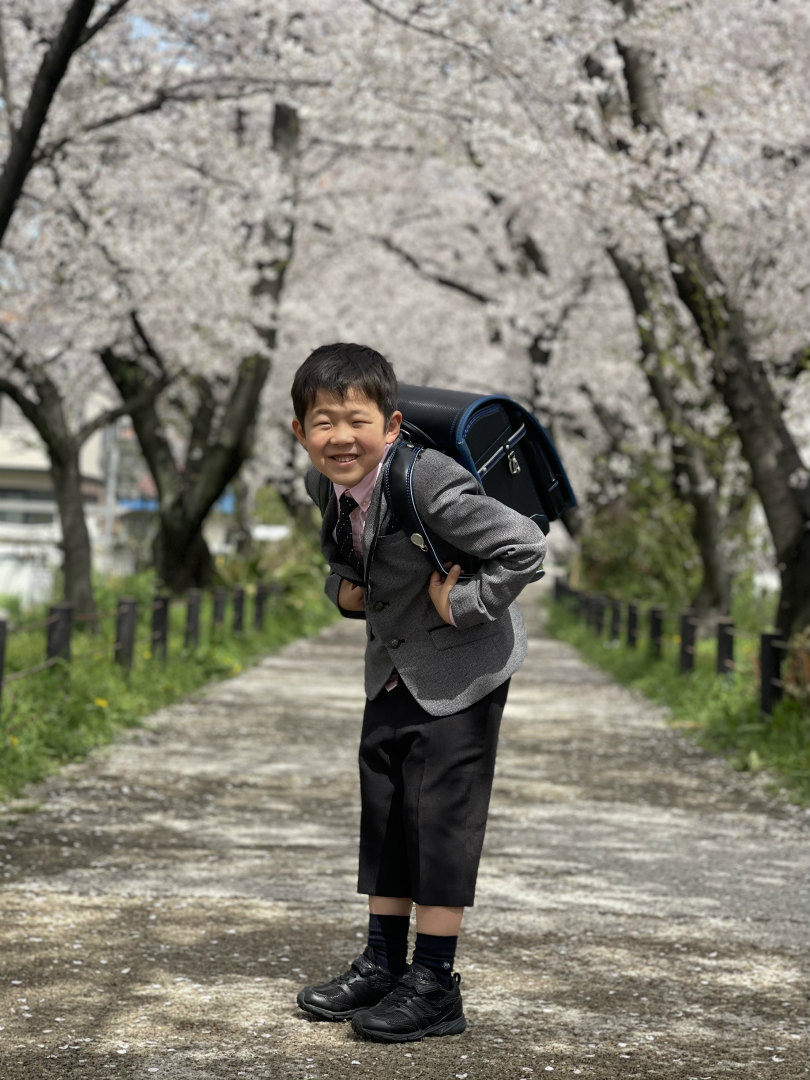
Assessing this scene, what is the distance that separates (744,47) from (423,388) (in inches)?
485

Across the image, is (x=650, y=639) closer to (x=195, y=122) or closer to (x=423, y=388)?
(x=195, y=122)

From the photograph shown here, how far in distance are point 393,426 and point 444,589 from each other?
0.45 metres

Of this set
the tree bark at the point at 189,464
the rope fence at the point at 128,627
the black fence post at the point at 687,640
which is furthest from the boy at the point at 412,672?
the tree bark at the point at 189,464

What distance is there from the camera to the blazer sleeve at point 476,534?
3.50 meters

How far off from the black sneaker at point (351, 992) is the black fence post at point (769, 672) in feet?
22.2

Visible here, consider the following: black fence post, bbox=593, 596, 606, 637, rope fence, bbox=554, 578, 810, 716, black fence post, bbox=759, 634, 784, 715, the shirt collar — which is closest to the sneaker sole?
the shirt collar

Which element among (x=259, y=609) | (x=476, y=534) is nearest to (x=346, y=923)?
(x=476, y=534)

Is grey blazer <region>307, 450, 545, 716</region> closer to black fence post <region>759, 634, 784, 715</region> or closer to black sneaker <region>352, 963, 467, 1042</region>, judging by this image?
black sneaker <region>352, 963, 467, 1042</region>

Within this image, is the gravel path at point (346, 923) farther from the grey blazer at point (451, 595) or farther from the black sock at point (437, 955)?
the grey blazer at point (451, 595)

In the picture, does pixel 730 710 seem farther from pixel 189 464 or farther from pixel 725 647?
pixel 189 464

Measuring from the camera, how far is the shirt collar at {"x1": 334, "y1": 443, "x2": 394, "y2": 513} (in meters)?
3.65

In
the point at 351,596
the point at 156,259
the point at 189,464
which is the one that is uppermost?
the point at 156,259

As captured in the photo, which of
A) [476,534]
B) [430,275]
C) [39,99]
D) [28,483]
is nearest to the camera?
[476,534]

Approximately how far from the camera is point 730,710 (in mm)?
10703
